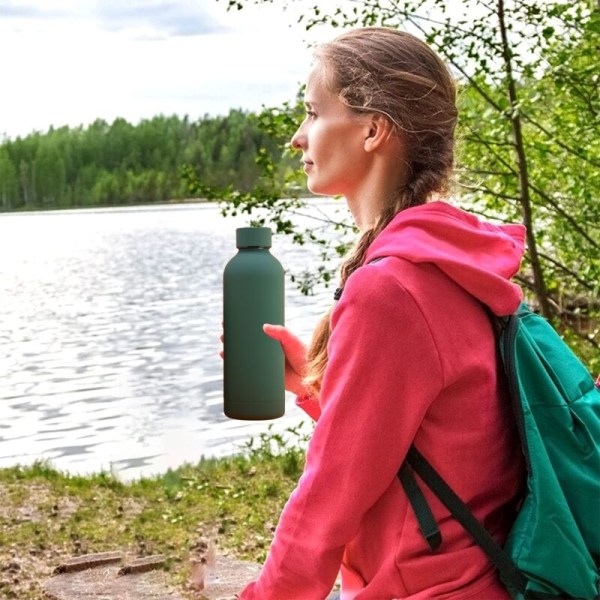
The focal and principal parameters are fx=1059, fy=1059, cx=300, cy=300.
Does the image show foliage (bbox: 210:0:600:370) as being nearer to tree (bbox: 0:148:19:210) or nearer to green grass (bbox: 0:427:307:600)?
green grass (bbox: 0:427:307:600)

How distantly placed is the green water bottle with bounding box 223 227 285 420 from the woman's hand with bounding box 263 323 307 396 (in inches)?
0.6

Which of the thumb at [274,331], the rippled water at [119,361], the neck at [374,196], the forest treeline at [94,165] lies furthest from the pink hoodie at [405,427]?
the forest treeline at [94,165]

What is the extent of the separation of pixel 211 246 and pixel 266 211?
33052 mm

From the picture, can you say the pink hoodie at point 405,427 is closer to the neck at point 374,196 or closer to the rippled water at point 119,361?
the neck at point 374,196

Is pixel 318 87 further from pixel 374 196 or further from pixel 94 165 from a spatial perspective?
pixel 94 165

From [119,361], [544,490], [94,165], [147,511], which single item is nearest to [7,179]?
[94,165]

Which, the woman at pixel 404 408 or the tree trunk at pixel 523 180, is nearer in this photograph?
the woman at pixel 404 408

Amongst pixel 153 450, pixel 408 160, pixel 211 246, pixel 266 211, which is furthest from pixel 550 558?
pixel 211 246

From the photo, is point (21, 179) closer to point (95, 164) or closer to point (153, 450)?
point (95, 164)

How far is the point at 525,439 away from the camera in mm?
1438

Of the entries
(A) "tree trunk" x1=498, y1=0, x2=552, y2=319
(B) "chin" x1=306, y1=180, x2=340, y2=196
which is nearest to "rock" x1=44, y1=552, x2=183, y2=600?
(A) "tree trunk" x1=498, y1=0, x2=552, y2=319

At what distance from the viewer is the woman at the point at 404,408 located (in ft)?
4.58

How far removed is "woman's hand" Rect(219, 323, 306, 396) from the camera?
1.92 metres

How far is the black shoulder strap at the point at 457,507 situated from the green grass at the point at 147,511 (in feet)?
12.2
